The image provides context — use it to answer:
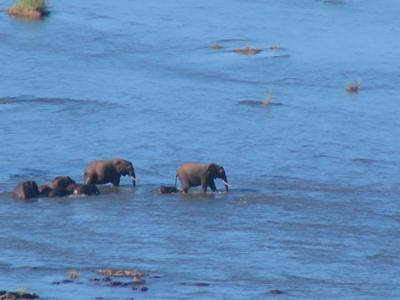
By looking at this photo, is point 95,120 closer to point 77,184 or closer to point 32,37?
point 77,184

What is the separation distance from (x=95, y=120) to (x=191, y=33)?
11286 millimetres

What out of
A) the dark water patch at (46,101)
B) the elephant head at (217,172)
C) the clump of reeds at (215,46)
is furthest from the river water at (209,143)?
the elephant head at (217,172)

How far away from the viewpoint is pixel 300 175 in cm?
2716

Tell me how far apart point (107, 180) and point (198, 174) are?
4.77 feet

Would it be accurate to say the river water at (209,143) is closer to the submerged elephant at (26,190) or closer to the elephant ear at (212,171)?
the submerged elephant at (26,190)

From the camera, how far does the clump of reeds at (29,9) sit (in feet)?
145

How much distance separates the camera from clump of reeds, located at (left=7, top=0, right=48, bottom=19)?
44.1 metres

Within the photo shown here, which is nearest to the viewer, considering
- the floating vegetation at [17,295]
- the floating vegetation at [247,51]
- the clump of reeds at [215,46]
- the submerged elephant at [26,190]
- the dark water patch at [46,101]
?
the floating vegetation at [17,295]

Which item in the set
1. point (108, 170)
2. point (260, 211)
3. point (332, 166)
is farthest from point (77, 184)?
point (332, 166)

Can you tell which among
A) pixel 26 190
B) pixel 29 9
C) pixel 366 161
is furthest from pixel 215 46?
pixel 26 190

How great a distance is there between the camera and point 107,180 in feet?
85.5

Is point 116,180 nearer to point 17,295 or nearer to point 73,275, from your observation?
point 73,275

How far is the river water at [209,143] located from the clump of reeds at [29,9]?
509mm

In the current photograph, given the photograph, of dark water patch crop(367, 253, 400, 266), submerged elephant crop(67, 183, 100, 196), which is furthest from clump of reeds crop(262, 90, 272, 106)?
dark water patch crop(367, 253, 400, 266)
